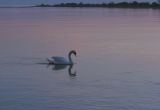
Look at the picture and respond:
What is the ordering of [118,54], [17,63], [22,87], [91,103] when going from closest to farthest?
[91,103] < [22,87] < [17,63] < [118,54]

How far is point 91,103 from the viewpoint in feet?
37.8

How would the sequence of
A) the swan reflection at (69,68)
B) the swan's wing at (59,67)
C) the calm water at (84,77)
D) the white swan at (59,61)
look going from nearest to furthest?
the calm water at (84,77) < the swan reflection at (69,68) < the swan's wing at (59,67) < the white swan at (59,61)

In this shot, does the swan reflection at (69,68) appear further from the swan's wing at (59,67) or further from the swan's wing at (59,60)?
the swan's wing at (59,60)

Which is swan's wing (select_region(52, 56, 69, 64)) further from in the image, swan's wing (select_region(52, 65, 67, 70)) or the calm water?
the calm water

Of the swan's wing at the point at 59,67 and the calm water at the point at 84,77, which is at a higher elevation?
the calm water at the point at 84,77

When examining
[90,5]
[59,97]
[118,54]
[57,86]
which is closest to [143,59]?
[118,54]

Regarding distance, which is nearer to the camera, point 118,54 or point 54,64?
point 54,64

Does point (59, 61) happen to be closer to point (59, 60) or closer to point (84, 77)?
point (59, 60)

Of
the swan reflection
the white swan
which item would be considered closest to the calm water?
the swan reflection

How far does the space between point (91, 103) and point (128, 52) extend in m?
8.48

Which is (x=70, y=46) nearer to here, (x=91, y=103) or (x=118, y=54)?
(x=118, y=54)

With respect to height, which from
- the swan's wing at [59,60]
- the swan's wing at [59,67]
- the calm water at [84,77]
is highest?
the swan's wing at [59,60]

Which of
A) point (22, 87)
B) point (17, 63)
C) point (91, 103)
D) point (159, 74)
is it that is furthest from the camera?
point (17, 63)

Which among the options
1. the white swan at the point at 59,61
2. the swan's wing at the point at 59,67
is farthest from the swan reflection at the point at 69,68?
the white swan at the point at 59,61
